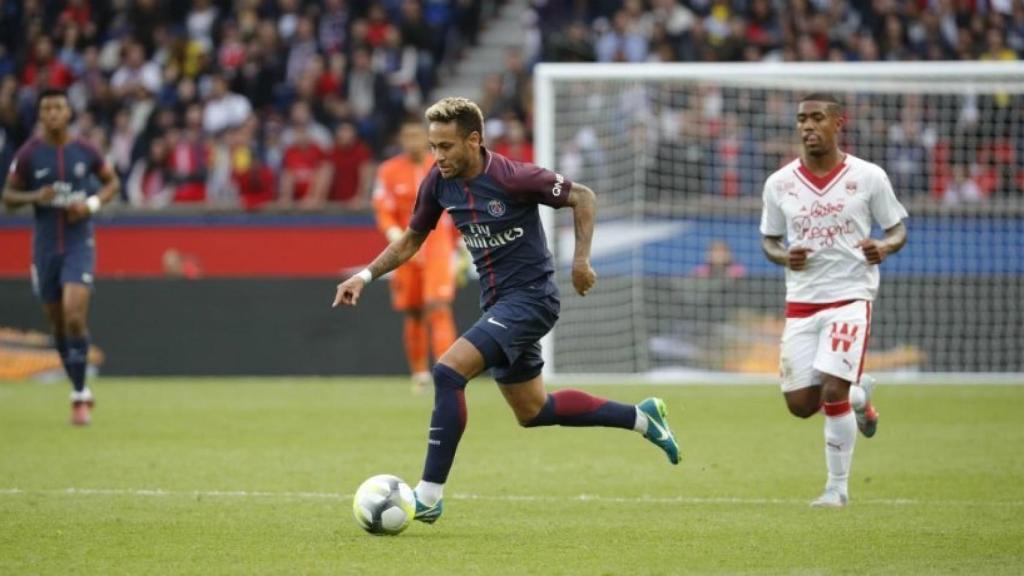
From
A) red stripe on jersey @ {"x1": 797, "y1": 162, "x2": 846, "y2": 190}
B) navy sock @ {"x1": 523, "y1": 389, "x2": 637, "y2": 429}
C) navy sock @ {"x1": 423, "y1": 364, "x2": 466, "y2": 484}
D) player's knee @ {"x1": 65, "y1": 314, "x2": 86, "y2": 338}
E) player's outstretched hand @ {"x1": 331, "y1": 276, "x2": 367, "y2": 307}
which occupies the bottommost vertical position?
player's knee @ {"x1": 65, "y1": 314, "x2": 86, "y2": 338}

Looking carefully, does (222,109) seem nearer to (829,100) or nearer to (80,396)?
(80,396)

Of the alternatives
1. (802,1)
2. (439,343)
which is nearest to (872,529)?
(439,343)

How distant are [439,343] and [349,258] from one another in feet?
18.6

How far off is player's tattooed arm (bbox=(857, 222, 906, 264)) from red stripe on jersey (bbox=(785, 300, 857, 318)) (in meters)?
0.35

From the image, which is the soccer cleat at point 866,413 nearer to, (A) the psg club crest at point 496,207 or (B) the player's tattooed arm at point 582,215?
(B) the player's tattooed arm at point 582,215

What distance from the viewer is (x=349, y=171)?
23.2 meters

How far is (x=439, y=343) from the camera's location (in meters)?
16.6

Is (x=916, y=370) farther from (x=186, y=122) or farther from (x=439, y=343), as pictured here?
(x=186, y=122)

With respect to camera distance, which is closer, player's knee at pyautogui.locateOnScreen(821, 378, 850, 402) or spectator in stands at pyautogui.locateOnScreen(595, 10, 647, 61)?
player's knee at pyautogui.locateOnScreen(821, 378, 850, 402)

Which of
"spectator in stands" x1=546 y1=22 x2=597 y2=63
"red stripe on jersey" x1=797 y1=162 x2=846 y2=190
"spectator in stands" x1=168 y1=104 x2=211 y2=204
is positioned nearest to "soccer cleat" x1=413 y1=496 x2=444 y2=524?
"red stripe on jersey" x1=797 y1=162 x2=846 y2=190

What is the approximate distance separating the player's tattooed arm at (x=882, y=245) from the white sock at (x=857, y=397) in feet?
3.47

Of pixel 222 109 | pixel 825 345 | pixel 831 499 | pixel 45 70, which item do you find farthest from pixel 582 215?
pixel 45 70

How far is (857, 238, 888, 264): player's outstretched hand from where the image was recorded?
9164 millimetres

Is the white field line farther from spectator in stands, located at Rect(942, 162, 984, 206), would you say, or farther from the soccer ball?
spectator in stands, located at Rect(942, 162, 984, 206)
